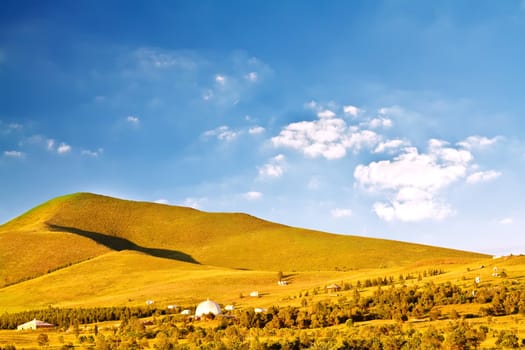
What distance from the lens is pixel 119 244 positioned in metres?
189

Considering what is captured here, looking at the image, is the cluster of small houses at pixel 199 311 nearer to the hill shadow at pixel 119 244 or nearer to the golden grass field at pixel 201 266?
the golden grass field at pixel 201 266

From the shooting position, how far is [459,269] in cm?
9694

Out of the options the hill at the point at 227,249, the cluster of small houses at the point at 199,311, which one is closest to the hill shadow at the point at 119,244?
the hill at the point at 227,249

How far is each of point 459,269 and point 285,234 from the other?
91.3 metres

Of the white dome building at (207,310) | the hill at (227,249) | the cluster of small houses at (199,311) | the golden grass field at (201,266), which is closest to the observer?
the white dome building at (207,310)

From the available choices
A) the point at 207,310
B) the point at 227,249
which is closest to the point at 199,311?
the point at 207,310

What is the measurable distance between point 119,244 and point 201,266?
56.4m

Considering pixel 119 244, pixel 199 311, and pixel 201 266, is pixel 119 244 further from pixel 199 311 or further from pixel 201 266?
pixel 199 311

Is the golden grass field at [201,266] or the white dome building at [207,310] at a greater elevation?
the golden grass field at [201,266]

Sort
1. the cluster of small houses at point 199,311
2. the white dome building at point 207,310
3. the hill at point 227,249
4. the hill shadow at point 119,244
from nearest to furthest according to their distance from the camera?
the white dome building at point 207,310 < the cluster of small houses at point 199,311 < the hill at point 227,249 < the hill shadow at point 119,244

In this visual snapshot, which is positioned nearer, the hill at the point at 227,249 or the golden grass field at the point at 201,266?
the golden grass field at the point at 201,266

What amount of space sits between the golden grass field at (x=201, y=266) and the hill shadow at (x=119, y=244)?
0.95 ft

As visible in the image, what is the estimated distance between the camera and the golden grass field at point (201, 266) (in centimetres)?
9612

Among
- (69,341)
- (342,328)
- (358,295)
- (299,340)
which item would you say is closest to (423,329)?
(342,328)
